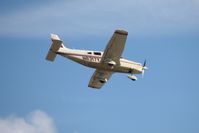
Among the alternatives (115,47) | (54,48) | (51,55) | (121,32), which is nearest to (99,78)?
(51,55)

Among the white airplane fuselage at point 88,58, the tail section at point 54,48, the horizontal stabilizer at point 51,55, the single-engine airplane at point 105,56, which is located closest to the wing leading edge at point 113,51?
the single-engine airplane at point 105,56

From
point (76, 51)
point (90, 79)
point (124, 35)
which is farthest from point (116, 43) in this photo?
point (90, 79)

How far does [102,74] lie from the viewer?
5488cm

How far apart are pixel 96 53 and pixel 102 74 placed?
3.86 meters

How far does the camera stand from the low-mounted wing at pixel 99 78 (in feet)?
179

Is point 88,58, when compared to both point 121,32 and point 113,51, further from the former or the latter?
point 121,32

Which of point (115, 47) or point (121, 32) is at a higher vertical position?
point (121, 32)

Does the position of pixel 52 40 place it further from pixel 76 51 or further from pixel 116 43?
pixel 116 43

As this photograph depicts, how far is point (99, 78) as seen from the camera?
182 ft

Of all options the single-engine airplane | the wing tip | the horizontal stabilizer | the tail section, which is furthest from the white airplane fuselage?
the wing tip

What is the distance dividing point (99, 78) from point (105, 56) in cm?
507

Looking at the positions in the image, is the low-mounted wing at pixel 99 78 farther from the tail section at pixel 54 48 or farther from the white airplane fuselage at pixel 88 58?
the tail section at pixel 54 48

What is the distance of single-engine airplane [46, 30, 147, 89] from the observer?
50.0 metres

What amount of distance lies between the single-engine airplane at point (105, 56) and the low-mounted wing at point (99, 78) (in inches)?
24.7
